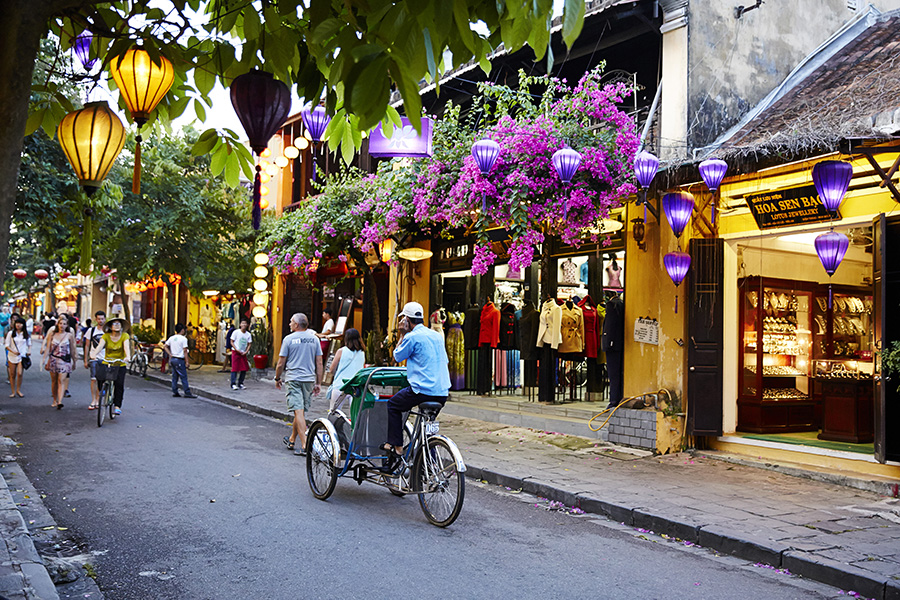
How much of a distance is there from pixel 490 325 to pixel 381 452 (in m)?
7.74

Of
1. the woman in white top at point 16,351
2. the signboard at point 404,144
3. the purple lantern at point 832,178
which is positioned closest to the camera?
the purple lantern at point 832,178

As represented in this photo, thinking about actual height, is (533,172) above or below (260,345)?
above

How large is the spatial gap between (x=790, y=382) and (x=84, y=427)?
11586mm

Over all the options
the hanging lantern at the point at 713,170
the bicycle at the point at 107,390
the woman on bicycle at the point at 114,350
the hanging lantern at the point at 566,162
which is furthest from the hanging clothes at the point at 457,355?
the hanging lantern at the point at 713,170

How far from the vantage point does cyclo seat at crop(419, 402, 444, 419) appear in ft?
23.8

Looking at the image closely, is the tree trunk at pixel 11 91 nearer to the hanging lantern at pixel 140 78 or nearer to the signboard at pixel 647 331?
the hanging lantern at pixel 140 78

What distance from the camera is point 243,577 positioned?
5258mm

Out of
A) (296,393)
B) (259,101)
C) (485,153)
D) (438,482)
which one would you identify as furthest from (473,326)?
(259,101)

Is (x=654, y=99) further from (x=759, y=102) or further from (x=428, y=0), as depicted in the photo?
(x=428, y=0)

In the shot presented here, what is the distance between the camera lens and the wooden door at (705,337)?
1106cm

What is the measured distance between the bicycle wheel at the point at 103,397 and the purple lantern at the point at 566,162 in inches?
327

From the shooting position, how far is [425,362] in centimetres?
725

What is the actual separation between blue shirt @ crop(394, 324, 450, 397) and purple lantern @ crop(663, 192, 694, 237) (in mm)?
4735

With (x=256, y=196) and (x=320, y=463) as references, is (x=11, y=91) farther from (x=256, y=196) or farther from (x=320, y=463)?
(x=320, y=463)
